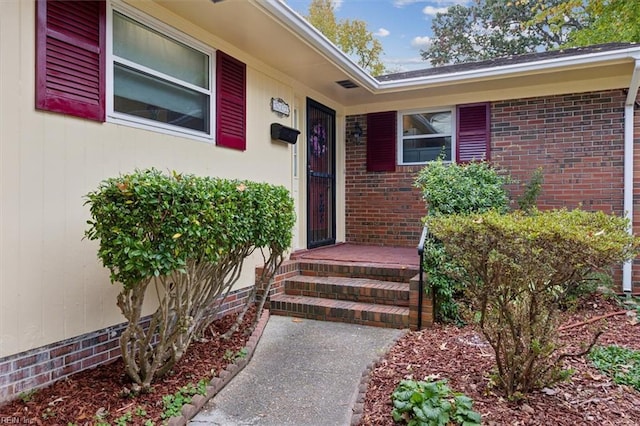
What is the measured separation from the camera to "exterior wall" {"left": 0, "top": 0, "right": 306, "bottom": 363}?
2.52 meters

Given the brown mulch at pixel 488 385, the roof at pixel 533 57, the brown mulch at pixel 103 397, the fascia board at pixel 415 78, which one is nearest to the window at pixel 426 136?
the roof at pixel 533 57

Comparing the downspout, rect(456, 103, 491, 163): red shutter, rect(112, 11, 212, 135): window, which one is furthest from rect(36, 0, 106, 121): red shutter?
the downspout

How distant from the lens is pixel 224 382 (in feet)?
9.86

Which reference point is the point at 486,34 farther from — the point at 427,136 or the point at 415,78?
the point at 415,78

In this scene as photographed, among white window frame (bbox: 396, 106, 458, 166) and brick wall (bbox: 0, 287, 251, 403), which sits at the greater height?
white window frame (bbox: 396, 106, 458, 166)

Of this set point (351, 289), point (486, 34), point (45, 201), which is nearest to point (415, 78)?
point (351, 289)

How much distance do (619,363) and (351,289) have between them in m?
2.45

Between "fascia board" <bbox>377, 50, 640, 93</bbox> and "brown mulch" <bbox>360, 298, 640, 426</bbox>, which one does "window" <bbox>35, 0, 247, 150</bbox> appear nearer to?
"fascia board" <bbox>377, 50, 640, 93</bbox>

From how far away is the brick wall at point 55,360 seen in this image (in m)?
2.52

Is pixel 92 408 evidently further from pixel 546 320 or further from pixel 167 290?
pixel 546 320

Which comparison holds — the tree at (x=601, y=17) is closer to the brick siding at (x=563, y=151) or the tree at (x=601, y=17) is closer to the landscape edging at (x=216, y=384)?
the brick siding at (x=563, y=151)

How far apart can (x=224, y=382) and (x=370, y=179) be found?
4993 millimetres

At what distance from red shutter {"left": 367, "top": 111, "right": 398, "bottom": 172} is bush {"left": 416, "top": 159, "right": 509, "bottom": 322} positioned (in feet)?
6.24

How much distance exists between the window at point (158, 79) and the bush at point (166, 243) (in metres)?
1.02
